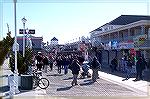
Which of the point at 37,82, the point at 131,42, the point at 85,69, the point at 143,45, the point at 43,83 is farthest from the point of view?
the point at 131,42

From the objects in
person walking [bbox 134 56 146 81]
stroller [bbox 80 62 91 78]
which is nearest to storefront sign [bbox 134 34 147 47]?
stroller [bbox 80 62 91 78]

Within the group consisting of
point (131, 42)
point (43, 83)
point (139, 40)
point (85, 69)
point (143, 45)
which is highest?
point (139, 40)

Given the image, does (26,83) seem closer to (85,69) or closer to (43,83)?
(43,83)

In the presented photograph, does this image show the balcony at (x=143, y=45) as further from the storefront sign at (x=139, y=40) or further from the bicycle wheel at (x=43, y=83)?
the bicycle wheel at (x=43, y=83)

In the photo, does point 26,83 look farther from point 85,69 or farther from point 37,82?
point 85,69

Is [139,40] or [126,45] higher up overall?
[139,40]

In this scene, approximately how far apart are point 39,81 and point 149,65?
13604mm

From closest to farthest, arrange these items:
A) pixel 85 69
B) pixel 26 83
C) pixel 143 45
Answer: pixel 26 83, pixel 85 69, pixel 143 45

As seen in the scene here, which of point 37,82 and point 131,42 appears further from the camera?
point 131,42

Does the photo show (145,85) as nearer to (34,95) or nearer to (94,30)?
(34,95)

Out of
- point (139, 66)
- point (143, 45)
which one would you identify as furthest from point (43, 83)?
point (143, 45)

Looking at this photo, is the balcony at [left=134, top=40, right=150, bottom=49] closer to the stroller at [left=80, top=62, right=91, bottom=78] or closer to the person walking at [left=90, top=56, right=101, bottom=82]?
the stroller at [left=80, top=62, right=91, bottom=78]

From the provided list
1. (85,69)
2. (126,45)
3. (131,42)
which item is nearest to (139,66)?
(85,69)

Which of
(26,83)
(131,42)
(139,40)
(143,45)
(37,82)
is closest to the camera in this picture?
(26,83)
